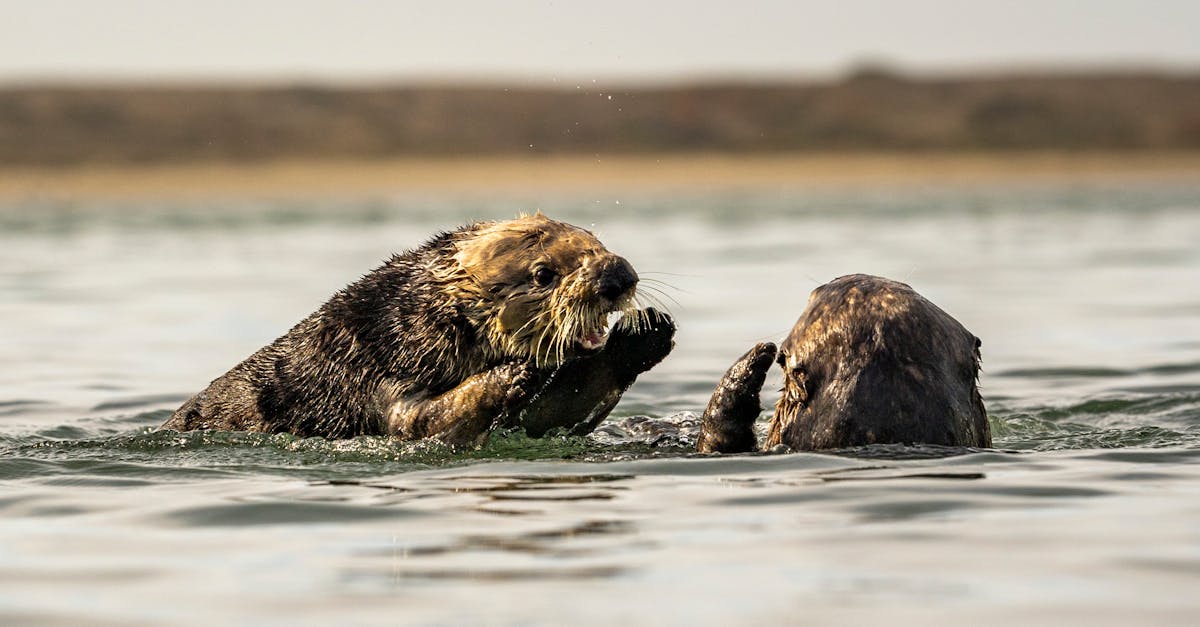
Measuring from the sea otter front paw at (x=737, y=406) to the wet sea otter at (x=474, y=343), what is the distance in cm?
38

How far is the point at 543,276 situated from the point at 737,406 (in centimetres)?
99

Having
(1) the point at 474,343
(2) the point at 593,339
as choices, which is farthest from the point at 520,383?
(1) the point at 474,343

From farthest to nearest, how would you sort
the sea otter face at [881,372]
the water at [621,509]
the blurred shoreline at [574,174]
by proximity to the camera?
the blurred shoreline at [574,174] → the sea otter face at [881,372] → the water at [621,509]

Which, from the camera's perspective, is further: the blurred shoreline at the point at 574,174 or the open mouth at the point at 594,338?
the blurred shoreline at the point at 574,174

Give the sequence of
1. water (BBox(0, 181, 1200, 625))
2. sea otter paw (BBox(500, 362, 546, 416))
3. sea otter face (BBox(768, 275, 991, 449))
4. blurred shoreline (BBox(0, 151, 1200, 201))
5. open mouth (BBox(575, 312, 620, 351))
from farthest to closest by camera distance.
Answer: blurred shoreline (BBox(0, 151, 1200, 201)) < open mouth (BBox(575, 312, 620, 351)) < sea otter paw (BBox(500, 362, 546, 416)) < sea otter face (BBox(768, 275, 991, 449)) < water (BBox(0, 181, 1200, 625))

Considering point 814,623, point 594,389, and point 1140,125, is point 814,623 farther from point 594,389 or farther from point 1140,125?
point 1140,125

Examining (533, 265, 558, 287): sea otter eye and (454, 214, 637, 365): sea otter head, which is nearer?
(454, 214, 637, 365): sea otter head

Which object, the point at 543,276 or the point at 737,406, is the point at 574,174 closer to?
the point at 543,276

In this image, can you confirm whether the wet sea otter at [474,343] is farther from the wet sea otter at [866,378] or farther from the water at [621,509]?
the wet sea otter at [866,378]

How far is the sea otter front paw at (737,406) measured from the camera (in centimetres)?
672

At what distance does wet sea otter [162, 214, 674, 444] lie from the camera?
22.9ft

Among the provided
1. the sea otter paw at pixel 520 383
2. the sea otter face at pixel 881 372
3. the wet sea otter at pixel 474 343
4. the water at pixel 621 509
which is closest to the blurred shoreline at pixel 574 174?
the water at pixel 621 509

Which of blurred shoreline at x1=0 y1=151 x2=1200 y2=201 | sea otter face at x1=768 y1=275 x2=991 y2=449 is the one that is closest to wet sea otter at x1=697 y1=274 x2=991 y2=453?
sea otter face at x1=768 y1=275 x2=991 y2=449

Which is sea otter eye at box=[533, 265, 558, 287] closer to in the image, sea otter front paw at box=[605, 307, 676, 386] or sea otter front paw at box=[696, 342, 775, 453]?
sea otter front paw at box=[605, 307, 676, 386]
